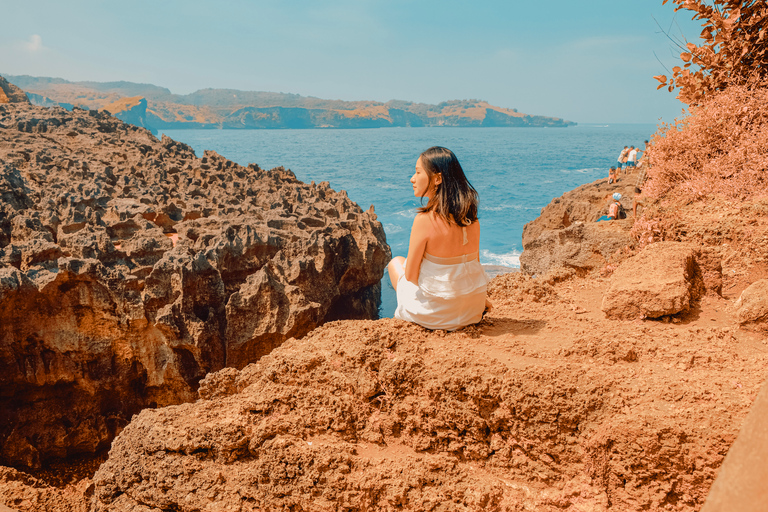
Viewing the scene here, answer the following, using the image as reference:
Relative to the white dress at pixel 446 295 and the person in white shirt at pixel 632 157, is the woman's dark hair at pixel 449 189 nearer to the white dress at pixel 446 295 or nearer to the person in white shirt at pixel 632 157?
the white dress at pixel 446 295

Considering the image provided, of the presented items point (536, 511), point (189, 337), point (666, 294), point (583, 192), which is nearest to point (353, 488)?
point (536, 511)

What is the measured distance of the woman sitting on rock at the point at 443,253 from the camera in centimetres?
320

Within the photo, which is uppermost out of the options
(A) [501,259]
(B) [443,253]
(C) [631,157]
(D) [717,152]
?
(C) [631,157]

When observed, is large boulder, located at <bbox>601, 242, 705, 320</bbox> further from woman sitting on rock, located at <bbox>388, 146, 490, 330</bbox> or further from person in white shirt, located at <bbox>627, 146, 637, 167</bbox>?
person in white shirt, located at <bbox>627, 146, 637, 167</bbox>

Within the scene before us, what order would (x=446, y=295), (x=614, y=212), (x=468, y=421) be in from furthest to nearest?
(x=614, y=212) → (x=446, y=295) → (x=468, y=421)

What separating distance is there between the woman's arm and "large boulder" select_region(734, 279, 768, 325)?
2119 millimetres

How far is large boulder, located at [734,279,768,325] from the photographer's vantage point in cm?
303

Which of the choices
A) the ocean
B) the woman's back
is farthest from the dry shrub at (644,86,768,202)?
the ocean

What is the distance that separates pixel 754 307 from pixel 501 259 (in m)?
25.4

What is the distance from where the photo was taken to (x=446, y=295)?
3.18 m

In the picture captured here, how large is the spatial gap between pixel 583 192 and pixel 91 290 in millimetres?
11694

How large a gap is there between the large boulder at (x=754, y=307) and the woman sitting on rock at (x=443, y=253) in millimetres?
1670

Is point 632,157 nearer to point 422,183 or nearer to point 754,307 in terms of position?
point 754,307

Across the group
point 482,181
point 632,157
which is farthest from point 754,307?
point 482,181
